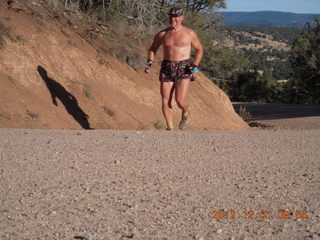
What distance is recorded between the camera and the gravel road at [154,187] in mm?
3943

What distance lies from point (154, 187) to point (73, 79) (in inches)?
301

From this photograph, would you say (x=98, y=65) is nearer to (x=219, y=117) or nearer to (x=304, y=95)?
(x=219, y=117)

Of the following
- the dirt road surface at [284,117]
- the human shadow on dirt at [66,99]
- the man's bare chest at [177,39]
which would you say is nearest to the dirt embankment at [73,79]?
the human shadow on dirt at [66,99]

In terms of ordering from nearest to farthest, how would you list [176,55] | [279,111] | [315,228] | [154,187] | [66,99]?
[315,228], [154,187], [176,55], [66,99], [279,111]

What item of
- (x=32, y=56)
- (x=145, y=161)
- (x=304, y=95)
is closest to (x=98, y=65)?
(x=32, y=56)

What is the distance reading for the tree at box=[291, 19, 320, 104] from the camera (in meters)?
33.8

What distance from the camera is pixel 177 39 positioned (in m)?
9.01

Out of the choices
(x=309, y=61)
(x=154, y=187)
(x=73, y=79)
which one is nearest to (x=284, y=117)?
(x=73, y=79)

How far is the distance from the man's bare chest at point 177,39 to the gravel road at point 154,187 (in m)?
1.79

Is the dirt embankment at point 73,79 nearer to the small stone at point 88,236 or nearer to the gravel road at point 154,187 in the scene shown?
the gravel road at point 154,187

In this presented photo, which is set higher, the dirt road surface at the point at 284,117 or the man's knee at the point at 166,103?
the man's knee at the point at 166,103

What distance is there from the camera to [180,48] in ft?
29.7
